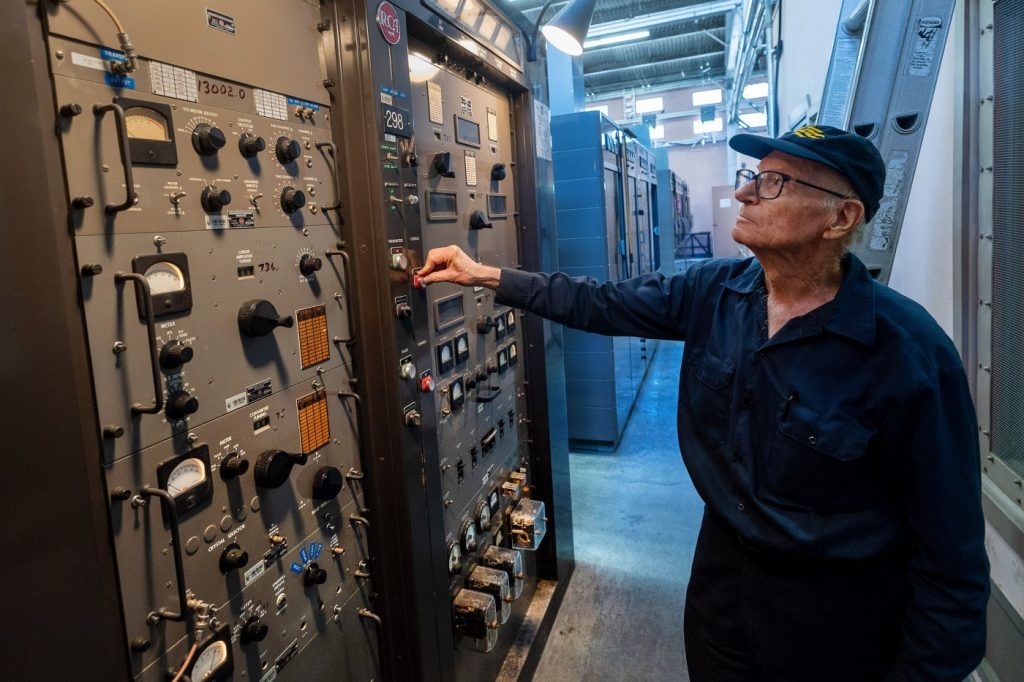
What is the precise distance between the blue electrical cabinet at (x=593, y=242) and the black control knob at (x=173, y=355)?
3.50m

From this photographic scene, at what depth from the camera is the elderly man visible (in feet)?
3.91

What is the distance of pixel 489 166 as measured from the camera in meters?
2.38

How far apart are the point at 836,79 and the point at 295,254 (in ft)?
7.10

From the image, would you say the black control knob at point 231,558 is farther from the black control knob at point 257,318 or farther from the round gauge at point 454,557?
the round gauge at point 454,557

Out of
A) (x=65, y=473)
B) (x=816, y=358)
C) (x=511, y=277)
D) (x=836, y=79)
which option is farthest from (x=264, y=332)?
(x=836, y=79)

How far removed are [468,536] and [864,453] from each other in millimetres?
1257

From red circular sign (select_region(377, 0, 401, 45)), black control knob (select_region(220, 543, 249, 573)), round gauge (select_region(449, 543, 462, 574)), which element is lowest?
round gauge (select_region(449, 543, 462, 574))

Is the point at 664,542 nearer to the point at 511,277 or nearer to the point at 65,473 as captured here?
A: the point at 511,277

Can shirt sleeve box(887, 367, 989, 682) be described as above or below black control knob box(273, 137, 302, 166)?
below

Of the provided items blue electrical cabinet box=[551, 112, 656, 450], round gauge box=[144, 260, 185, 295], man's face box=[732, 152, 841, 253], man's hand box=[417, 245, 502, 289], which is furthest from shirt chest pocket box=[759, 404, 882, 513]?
blue electrical cabinet box=[551, 112, 656, 450]

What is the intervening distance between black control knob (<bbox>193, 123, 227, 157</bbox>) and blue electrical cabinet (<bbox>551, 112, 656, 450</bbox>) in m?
3.40

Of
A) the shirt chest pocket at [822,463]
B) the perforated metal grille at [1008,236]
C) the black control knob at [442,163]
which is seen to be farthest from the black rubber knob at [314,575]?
the perforated metal grille at [1008,236]

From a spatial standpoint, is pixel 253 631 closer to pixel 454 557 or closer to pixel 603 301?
pixel 454 557

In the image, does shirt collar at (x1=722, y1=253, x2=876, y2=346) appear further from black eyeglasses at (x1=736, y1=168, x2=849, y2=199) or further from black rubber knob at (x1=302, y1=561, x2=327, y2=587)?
black rubber knob at (x1=302, y1=561, x2=327, y2=587)
